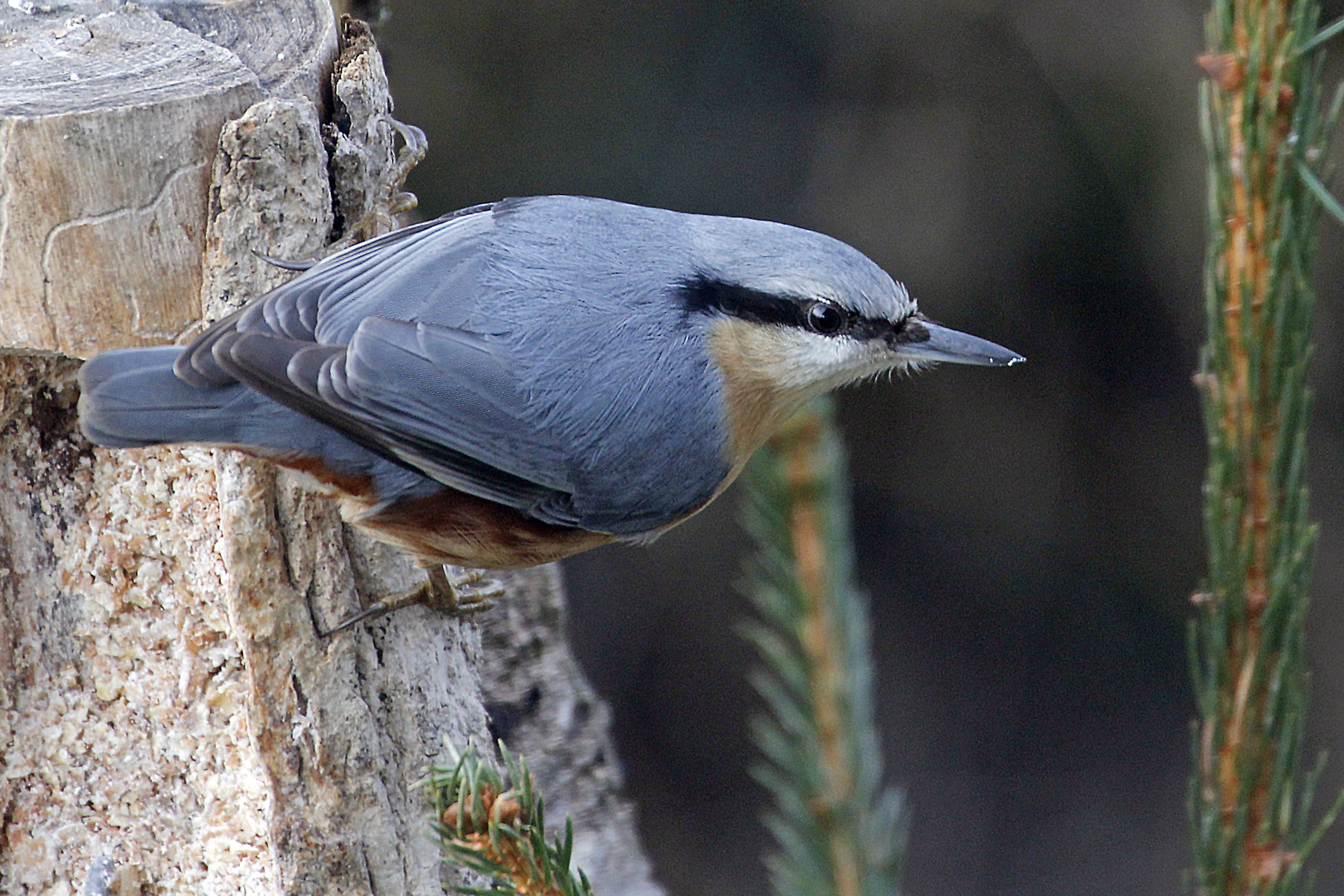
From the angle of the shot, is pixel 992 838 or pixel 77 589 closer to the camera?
pixel 77 589

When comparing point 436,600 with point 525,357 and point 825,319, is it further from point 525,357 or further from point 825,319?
point 825,319

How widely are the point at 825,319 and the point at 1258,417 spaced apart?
0.83m

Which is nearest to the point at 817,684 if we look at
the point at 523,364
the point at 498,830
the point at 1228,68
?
the point at 498,830

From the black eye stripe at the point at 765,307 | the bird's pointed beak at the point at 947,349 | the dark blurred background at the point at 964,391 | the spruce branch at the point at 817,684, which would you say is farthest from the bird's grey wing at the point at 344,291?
the dark blurred background at the point at 964,391

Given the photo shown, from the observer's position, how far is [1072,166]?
2.67 m

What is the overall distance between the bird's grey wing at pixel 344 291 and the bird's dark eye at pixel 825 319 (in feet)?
1.44

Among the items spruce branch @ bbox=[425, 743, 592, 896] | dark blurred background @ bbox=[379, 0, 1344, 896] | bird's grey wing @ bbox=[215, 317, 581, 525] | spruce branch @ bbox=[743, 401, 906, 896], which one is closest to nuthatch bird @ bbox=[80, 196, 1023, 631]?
bird's grey wing @ bbox=[215, 317, 581, 525]

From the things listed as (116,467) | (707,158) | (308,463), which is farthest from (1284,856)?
(707,158)

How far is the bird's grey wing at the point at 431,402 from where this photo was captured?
151 centimetres

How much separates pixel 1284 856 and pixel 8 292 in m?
1.46

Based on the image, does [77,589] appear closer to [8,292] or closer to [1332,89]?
[8,292]

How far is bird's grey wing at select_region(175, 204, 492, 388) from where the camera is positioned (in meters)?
1.50

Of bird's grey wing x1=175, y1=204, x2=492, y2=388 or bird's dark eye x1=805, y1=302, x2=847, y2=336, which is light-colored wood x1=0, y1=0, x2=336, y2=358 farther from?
bird's dark eye x1=805, y1=302, x2=847, y2=336

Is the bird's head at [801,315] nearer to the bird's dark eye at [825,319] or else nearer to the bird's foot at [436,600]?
the bird's dark eye at [825,319]
